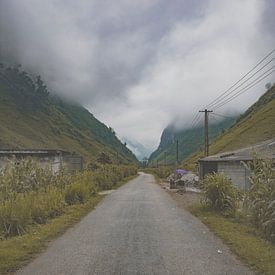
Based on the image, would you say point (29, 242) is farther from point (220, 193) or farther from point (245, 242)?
point (220, 193)

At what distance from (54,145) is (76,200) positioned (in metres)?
128

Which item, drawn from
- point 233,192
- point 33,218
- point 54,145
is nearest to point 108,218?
point 33,218

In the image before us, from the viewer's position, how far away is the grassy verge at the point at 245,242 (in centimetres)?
925

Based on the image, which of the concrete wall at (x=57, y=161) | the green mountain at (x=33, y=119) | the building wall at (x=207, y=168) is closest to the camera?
the concrete wall at (x=57, y=161)

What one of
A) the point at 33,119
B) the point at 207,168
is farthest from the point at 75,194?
the point at 33,119

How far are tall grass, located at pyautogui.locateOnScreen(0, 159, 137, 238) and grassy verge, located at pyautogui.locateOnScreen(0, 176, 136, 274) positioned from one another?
0.47m

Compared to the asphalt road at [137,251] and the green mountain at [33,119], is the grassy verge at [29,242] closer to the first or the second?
the asphalt road at [137,251]

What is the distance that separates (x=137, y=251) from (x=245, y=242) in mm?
3220

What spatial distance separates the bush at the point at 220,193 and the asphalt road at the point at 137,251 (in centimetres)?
345

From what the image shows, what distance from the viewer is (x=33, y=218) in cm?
1570

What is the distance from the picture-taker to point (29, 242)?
38.1ft

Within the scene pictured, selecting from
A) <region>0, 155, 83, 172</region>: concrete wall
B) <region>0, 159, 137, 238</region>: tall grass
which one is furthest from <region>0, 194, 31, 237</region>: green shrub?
<region>0, 155, 83, 172</region>: concrete wall

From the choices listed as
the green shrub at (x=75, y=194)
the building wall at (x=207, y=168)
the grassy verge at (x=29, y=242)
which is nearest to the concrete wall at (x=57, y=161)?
the green shrub at (x=75, y=194)

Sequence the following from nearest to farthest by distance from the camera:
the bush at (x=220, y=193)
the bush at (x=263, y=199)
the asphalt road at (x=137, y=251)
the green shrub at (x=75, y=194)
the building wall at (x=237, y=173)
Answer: the asphalt road at (x=137, y=251), the bush at (x=263, y=199), the bush at (x=220, y=193), the green shrub at (x=75, y=194), the building wall at (x=237, y=173)
